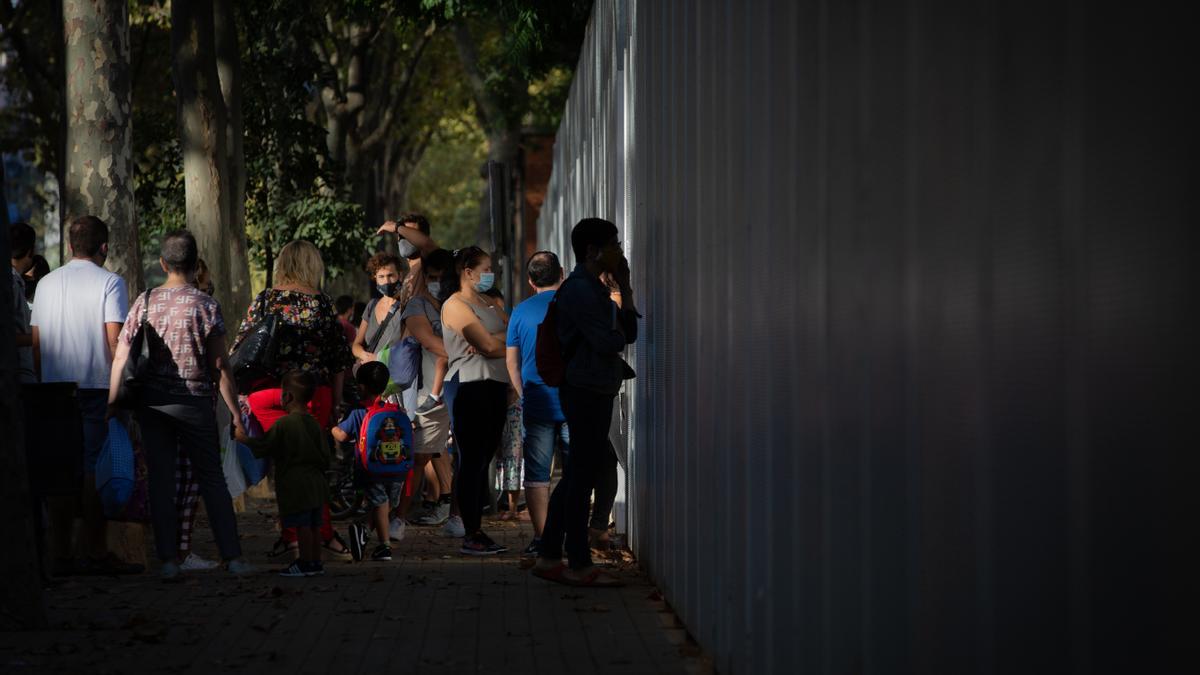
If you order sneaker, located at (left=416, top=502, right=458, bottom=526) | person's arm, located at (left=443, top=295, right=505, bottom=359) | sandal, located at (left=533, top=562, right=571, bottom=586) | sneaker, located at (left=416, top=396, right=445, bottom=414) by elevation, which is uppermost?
person's arm, located at (left=443, top=295, right=505, bottom=359)

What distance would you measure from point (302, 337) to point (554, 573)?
101 inches

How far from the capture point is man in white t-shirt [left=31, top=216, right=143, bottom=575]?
32.8 ft

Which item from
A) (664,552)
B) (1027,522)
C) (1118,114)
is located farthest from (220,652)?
(1118,114)

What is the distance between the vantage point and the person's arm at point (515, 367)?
1062cm

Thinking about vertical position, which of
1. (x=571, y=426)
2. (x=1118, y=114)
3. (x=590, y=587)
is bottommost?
(x=590, y=587)

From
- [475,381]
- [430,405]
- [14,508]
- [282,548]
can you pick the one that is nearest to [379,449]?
[475,381]

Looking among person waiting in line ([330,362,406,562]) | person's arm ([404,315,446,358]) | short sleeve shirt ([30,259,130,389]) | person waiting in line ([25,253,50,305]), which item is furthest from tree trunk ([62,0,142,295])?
short sleeve shirt ([30,259,130,389])

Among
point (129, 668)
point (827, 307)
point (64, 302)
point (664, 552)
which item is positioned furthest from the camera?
point (64, 302)

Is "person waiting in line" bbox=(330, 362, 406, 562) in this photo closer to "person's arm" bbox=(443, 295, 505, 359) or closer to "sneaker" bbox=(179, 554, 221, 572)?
"person's arm" bbox=(443, 295, 505, 359)

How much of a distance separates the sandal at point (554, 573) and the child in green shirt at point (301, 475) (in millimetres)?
1350

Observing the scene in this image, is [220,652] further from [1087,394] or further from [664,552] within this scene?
[1087,394]

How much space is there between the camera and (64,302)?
998 cm

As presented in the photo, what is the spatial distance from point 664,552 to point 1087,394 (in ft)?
21.1

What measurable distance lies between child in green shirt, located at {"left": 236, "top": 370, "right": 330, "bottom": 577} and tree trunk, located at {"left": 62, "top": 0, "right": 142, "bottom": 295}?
18.3ft
